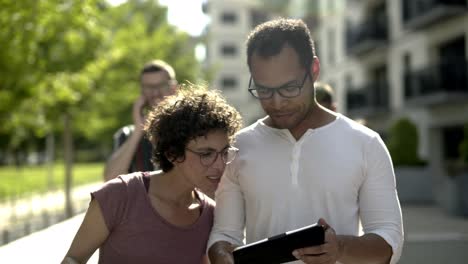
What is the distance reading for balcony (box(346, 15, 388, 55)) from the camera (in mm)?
28312

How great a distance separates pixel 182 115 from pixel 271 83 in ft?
1.25

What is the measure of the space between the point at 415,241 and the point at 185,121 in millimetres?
9192

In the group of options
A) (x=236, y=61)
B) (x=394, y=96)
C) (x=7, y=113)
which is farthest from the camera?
(x=236, y=61)

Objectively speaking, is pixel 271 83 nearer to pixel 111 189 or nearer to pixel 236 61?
pixel 111 189

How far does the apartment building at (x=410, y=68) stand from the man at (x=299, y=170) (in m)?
14.7

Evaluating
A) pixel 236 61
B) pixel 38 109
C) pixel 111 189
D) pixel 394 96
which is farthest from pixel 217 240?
pixel 236 61

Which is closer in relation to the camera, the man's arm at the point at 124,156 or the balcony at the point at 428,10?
the man's arm at the point at 124,156

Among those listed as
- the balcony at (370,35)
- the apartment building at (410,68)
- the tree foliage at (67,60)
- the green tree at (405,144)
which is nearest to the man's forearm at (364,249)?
the tree foliage at (67,60)

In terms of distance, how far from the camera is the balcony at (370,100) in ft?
92.7

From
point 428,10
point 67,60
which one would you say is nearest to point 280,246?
point 67,60

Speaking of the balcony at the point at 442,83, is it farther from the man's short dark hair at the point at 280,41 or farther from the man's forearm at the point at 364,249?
the man's forearm at the point at 364,249

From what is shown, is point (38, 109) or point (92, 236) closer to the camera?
point (92, 236)

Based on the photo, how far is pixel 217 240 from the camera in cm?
293

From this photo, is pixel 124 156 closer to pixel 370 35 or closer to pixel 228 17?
pixel 370 35
